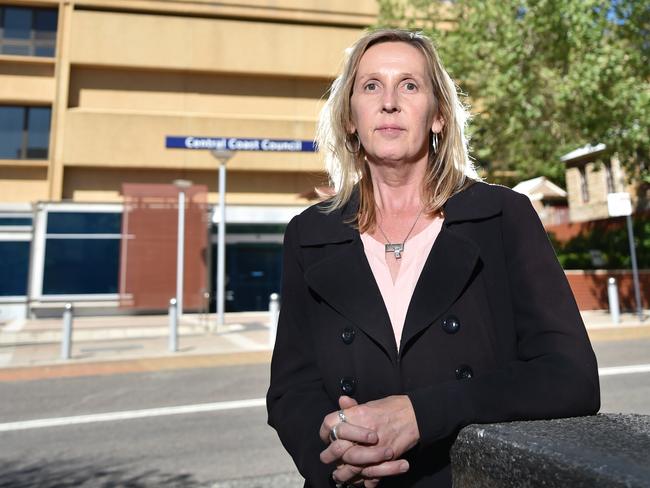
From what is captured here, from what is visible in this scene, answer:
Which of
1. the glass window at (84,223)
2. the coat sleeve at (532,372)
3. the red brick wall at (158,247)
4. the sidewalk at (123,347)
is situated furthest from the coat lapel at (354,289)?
the glass window at (84,223)

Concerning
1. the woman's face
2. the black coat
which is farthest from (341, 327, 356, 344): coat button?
the woman's face

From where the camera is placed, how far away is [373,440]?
3.57 ft

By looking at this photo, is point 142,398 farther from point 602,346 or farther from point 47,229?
point 47,229

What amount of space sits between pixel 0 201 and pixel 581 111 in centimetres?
2387

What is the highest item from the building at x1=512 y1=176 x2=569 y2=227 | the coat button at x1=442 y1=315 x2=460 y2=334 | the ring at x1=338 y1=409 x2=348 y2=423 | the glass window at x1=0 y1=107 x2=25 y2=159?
the glass window at x1=0 y1=107 x2=25 y2=159

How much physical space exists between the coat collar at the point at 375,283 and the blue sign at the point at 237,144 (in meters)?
17.8

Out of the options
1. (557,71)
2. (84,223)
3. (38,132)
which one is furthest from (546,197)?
(38,132)

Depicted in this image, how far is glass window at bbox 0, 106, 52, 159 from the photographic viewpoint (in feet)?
79.3

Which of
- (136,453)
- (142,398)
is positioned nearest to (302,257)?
(136,453)

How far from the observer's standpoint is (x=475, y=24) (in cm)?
1596

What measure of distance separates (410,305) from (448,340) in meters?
0.13

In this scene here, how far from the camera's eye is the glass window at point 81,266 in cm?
1970

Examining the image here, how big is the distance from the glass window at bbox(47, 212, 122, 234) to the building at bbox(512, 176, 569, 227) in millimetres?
15007

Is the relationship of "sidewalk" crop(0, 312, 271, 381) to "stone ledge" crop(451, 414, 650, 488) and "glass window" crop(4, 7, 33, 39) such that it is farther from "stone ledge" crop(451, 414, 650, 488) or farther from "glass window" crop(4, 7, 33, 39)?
"glass window" crop(4, 7, 33, 39)
